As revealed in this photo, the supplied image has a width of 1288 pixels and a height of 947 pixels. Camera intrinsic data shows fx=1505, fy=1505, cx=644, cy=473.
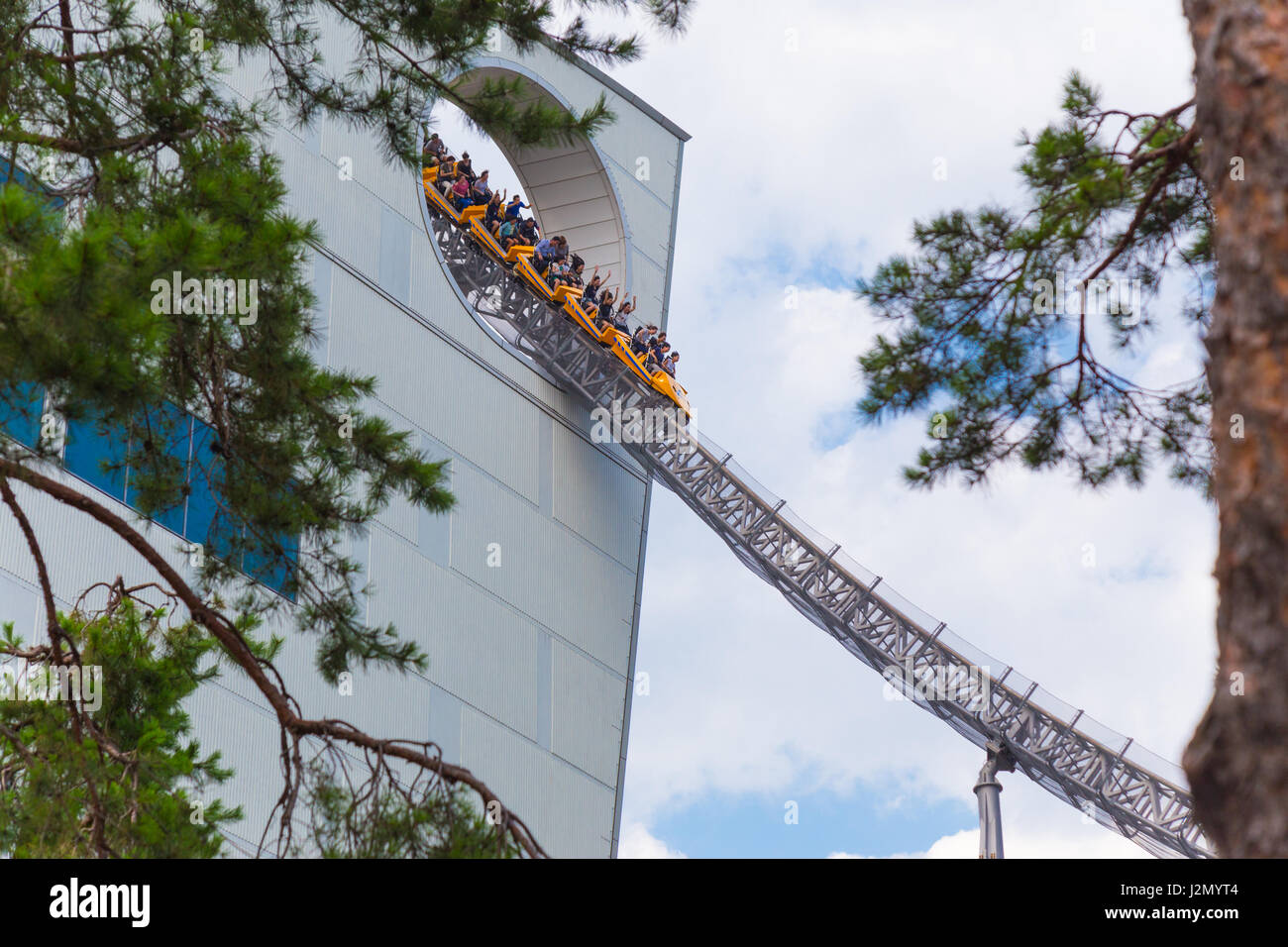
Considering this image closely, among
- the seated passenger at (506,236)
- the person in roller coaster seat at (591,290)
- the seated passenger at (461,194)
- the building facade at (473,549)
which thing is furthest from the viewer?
the person in roller coaster seat at (591,290)

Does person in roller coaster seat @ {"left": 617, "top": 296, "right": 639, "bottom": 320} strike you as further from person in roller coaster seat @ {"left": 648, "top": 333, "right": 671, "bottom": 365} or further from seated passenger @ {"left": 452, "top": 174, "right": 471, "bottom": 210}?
seated passenger @ {"left": 452, "top": 174, "right": 471, "bottom": 210}

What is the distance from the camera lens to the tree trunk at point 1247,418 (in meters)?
3.59

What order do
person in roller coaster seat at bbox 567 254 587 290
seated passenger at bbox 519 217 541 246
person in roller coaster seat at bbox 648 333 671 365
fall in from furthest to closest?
person in roller coaster seat at bbox 648 333 671 365 < person in roller coaster seat at bbox 567 254 587 290 < seated passenger at bbox 519 217 541 246

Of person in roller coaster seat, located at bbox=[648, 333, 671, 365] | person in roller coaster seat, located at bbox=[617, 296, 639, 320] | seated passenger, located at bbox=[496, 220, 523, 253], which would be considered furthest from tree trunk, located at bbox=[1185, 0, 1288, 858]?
person in roller coaster seat, located at bbox=[617, 296, 639, 320]

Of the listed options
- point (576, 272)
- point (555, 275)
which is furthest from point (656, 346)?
point (555, 275)

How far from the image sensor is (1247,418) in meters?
3.90

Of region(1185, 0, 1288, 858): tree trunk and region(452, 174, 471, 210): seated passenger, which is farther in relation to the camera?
region(452, 174, 471, 210): seated passenger

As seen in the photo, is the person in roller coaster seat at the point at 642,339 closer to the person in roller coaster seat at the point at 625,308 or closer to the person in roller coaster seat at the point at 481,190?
the person in roller coaster seat at the point at 625,308

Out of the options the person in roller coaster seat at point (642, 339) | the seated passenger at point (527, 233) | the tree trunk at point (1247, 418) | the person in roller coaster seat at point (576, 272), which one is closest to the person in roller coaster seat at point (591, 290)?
the person in roller coaster seat at point (576, 272)

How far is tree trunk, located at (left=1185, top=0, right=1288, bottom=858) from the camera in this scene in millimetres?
3586

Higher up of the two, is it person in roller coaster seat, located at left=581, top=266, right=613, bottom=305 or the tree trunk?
person in roller coaster seat, located at left=581, top=266, right=613, bottom=305

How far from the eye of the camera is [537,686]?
2119 cm
